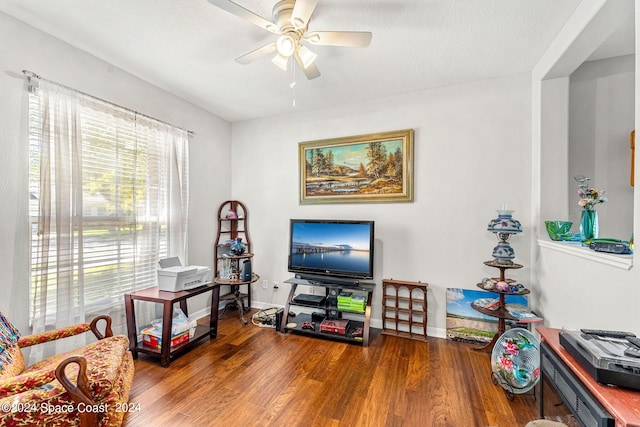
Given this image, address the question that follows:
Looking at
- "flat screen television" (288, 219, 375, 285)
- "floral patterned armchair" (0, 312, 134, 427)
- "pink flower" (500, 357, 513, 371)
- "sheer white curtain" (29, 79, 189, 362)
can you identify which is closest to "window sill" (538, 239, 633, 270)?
"pink flower" (500, 357, 513, 371)

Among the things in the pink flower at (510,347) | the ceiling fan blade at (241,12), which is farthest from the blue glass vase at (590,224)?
the ceiling fan blade at (241,12)

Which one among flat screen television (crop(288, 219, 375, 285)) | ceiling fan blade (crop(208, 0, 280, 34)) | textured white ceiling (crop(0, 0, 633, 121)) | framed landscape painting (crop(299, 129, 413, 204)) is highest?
textured white ceiling (crop(0, 0, 633, 121))

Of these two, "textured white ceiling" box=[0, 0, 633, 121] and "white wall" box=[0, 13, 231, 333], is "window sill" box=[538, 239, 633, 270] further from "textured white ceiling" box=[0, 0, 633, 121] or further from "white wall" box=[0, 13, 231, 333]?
"white wall" box=[0, 13, 231, 333]

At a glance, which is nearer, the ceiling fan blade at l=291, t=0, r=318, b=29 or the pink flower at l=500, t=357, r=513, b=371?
the ceiling fan blade at l=291, t=0, r=318, b=29

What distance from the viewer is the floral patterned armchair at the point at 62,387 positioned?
1.17 meters

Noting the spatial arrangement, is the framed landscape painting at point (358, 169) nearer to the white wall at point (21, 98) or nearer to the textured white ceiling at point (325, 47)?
the textured white ceiling at point (325, 47)

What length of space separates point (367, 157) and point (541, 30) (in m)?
1.73

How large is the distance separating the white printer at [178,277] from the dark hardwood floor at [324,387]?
62 cm

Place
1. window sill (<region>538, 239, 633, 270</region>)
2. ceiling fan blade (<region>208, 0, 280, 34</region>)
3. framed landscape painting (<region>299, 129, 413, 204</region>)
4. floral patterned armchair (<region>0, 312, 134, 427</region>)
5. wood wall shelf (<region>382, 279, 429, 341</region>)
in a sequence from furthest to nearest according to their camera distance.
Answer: framed landscape painting (<region>299, 129, 413, 204</region>) < wood wall shelf (<region>382, 279, 429, 341</region>) < ceiling fan blade (<region>208, 0, 280, 34</region>) < window sill (<region>538, 239, 633, 270</region>) < floral patterned armchair (<region>0, 312, 134, 427</region>)

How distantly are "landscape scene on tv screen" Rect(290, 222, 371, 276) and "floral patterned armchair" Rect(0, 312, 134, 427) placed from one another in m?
1.84

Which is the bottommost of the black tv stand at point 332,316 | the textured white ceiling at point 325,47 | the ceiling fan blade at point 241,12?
the black tv stand at point 332,316

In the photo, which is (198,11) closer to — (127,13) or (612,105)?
(127,13)

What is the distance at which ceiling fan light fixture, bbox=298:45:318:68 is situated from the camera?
1.76 meters

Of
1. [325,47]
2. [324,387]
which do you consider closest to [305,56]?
[325,47]
